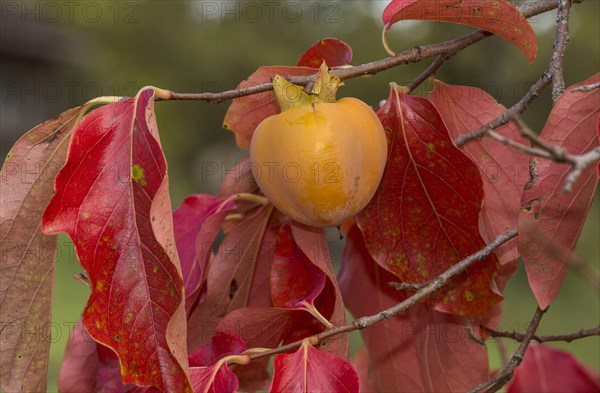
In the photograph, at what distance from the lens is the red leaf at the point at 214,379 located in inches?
23.2

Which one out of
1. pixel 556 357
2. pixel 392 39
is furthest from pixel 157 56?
pixel 556 357

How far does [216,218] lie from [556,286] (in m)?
0.34

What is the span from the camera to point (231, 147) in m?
8.57

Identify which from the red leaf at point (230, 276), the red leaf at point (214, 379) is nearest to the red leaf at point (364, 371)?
the red leaf at point (230, 276)

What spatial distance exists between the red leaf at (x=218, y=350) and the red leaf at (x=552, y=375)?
1.53 ft

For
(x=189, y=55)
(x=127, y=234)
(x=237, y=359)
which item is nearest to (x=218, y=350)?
(x=237, y=359)

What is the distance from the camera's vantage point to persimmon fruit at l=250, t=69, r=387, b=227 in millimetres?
581

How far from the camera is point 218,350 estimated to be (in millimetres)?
639

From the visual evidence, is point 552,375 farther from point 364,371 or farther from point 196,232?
point 196,232

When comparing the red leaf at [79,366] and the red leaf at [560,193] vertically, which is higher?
the red leaf at [560,193]

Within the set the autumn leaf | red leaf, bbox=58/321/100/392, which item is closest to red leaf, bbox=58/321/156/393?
red leaf, bbox=58/321/100/392

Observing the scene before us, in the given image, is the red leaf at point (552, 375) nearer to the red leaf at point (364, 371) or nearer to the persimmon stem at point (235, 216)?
the red leaf at point (364, 371)

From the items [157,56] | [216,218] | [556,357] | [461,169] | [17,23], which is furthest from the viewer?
[157,56]

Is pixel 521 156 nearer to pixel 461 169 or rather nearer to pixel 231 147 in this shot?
pixel 461 169
